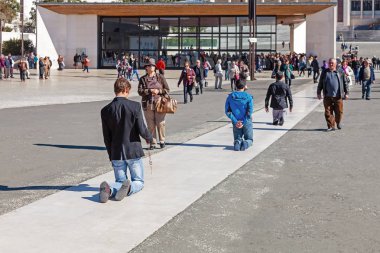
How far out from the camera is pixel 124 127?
7.80 meters

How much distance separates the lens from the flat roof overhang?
2142 inches

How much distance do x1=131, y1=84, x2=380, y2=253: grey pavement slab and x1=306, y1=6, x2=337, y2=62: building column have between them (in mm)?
45946

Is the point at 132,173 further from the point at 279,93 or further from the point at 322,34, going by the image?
the point at 322,34

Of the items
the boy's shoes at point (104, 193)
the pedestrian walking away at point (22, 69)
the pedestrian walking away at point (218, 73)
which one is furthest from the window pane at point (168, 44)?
the boy's shoes at point (104, 193)

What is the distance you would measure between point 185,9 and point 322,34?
11913mm

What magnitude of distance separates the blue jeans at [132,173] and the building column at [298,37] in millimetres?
58206

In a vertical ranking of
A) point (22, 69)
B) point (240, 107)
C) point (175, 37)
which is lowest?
point (240, 107)

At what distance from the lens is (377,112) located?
67.1 ft

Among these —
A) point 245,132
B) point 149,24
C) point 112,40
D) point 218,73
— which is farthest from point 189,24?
point 245,132

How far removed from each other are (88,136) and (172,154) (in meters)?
3.32

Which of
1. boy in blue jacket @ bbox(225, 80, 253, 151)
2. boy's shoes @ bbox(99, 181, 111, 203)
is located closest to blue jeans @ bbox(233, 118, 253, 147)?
boy in blue jacket @ bbox(225, 80, 253, 151)

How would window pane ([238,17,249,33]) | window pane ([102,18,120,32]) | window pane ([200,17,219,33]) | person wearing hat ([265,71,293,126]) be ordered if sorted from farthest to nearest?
window pane ([102,18,120,32]) < window pane ([200,17,219,33]) < window pane ([238,17,249,33]) < person wearing hat ([265,71,293,126])

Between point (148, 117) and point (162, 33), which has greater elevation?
point (162, 33)

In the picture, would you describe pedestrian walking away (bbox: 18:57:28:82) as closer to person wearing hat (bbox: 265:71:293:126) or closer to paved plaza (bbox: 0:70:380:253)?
paved plaza (bbox: 0:70:380:253)
